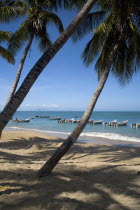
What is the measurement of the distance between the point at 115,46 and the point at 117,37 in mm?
923

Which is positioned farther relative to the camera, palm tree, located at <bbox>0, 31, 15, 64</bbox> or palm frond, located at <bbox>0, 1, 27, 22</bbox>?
palm tree, located at <bbox>0, 31, 15, 64</bbox>

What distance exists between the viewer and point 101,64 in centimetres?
968

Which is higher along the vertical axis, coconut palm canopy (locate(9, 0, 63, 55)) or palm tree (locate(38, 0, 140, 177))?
coconut palm canopy (locate(9, 0, 63, 55))

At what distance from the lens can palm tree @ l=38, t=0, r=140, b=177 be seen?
6.85m

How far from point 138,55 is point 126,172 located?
605 cm

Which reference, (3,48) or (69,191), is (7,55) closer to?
(3,48)

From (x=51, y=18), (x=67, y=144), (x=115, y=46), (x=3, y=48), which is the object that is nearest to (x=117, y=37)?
(x=115, y=46)

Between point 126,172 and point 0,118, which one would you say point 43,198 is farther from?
point 126,172

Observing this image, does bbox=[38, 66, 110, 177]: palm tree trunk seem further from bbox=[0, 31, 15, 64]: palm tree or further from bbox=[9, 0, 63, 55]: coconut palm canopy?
bbox=[0, 31, 15, 64]: palm tree

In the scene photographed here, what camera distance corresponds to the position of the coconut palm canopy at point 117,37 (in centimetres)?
719

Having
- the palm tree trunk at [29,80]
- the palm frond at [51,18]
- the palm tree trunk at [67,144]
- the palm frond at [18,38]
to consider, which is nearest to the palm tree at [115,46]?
the palm tree trunk at [67,144]

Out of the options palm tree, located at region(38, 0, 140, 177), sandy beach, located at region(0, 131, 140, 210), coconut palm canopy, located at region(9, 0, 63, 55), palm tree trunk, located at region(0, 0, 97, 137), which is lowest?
sandy beach, located at region(0, 131, 140, 210)

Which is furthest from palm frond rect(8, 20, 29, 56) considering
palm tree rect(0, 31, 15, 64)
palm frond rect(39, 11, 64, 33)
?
palm tree rect(0, 31, 15, 64)

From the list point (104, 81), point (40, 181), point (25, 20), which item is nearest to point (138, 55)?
point (104, 81)
